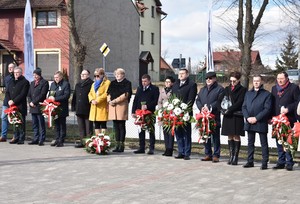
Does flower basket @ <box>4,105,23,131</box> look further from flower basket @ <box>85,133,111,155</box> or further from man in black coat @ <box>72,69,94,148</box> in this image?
flower basket @ <box>85,133,111,155</box>

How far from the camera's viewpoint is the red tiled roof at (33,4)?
3288 centimetres

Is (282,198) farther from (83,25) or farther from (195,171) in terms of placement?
(83,25)

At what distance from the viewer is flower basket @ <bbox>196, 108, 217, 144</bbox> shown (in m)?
10.2

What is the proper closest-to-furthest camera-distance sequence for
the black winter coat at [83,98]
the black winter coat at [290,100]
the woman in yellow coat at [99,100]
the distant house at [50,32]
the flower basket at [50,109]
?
the black winter coat at [290,100]
the woman in yellow coat at [99,100]
the black winter coat at [83,98]
the flower basket at [50,109]
the distant house at [50,32]

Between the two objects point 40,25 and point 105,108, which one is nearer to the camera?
point 105,108

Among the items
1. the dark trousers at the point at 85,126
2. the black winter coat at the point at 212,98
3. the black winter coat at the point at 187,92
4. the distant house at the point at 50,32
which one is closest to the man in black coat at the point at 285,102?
the black winter coat at the point at 212,98

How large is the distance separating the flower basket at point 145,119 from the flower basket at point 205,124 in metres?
1.37

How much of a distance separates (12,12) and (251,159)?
28.4 meters

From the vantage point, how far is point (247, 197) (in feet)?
23.5

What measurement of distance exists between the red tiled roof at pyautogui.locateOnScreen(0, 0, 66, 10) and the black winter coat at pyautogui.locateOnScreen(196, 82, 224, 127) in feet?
79.2

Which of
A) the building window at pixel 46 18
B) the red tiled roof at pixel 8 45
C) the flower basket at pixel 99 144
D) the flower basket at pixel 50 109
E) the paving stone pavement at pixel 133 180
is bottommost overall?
the paving stone pavement at pixel 133 180

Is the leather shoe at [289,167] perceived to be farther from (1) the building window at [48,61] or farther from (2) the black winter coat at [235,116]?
(1) the building window at [48,61]

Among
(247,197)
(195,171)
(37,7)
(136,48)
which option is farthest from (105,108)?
(136,48)

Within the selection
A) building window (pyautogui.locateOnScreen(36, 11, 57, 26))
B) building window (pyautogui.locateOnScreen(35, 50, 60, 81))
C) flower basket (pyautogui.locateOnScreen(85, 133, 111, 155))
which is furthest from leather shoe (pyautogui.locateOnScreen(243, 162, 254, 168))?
building window (pyautogui.locateOnScreen(36, 11, 57, 26))
